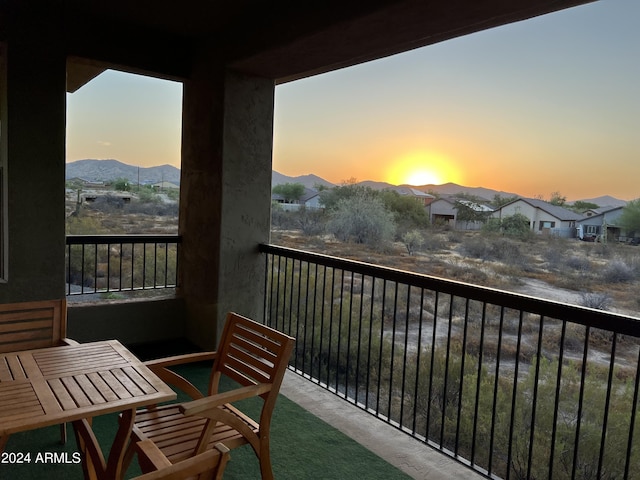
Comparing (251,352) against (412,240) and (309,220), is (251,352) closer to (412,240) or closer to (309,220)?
(412,240)

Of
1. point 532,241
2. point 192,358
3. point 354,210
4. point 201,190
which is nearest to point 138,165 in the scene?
point 201,190

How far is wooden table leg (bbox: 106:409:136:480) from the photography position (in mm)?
1477

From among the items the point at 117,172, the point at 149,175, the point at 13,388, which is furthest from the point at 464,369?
the point at 117,172

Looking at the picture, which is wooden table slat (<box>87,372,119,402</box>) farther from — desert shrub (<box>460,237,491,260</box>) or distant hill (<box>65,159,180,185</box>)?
desert shrub (<box>460,237,491,260</box>)

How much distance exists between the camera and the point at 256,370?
6.12 ft

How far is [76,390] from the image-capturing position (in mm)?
1480

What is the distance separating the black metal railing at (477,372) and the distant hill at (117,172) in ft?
4.20

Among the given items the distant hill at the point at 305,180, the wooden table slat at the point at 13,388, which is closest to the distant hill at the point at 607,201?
the distant hill at the point at 305,180

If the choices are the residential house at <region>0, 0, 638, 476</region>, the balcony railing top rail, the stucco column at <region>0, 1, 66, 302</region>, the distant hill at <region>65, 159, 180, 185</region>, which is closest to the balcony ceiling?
the residential house at <region>0, 0, 638, 476</region>

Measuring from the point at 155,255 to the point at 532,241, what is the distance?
340cm

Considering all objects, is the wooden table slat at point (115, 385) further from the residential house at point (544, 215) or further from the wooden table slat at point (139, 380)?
the residential house at point (544, 215)

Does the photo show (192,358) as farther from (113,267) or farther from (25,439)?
(113,267)

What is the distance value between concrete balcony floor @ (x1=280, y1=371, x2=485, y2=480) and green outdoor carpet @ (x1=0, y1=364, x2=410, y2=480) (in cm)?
→ 7

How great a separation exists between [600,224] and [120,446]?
3.36 m
